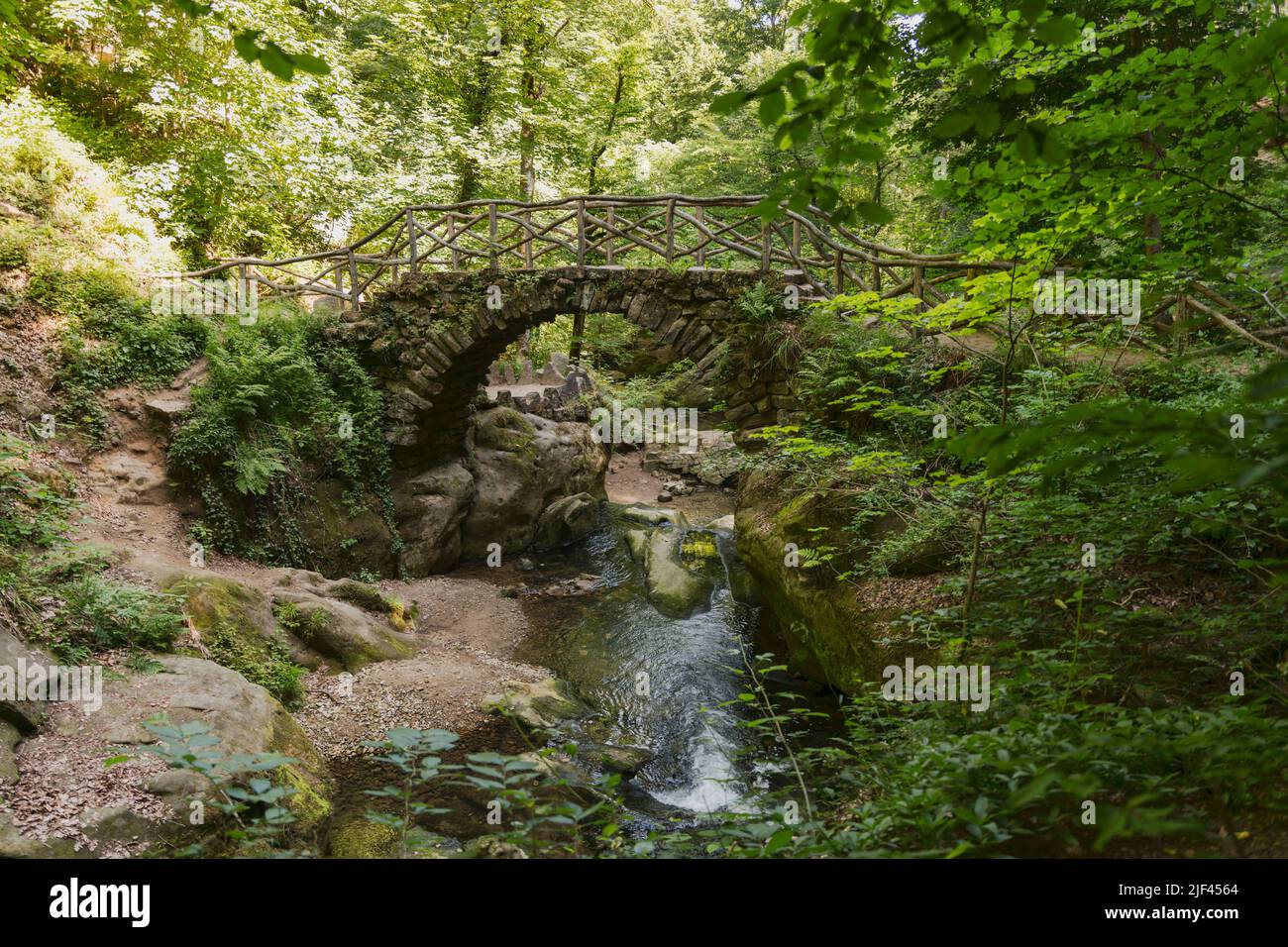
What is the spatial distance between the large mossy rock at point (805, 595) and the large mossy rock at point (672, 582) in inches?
70.1

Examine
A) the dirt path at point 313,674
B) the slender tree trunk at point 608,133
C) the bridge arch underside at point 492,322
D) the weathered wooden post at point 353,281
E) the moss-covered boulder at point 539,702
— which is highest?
the slender tree trunk at point 608,133

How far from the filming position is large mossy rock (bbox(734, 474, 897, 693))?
6.51m

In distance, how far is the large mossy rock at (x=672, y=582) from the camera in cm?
1098

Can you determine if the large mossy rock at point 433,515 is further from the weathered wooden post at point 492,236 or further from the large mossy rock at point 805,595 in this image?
the large mossy rock at point 805,595

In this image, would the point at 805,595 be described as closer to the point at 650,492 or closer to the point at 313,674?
the point at 313,674

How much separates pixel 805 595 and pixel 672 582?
4.07 m

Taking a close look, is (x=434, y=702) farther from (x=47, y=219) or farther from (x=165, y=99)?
(x=165, y=99)

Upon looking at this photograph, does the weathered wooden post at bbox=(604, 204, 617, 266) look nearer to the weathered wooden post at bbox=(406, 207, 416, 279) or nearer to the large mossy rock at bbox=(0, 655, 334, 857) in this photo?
the weathered wooden post at bbox=(406, 207, 416, 279)

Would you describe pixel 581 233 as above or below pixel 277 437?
above

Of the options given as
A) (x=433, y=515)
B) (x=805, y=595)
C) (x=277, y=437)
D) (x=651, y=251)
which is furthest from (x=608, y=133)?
(x=805, y=595)

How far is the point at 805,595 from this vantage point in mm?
7625

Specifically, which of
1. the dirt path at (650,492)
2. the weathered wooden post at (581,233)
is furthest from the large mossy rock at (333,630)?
the dirt path at (650,492)

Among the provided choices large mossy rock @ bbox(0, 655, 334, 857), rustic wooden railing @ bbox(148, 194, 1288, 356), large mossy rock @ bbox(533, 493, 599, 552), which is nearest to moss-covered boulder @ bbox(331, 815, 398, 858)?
large mossy rock @ bbox(0, 655, 334, 857)

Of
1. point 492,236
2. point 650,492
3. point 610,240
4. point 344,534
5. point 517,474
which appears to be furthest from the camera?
point 650,492
